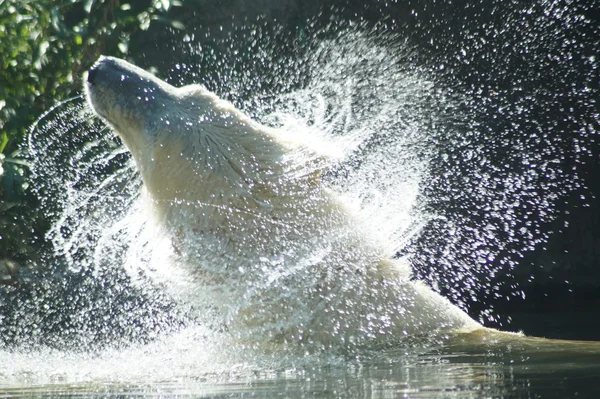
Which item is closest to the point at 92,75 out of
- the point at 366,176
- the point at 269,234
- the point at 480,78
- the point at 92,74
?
the point at 92,74

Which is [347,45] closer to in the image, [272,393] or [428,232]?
[428,232]

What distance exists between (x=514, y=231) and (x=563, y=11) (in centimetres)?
205

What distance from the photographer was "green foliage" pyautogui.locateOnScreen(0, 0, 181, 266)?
5363 millimetres

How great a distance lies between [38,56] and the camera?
5422mm

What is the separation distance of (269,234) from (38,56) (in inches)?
130

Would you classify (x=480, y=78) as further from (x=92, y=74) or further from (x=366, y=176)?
(x=92, y=74)

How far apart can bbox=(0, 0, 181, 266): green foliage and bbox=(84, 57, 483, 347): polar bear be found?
95.7 inches

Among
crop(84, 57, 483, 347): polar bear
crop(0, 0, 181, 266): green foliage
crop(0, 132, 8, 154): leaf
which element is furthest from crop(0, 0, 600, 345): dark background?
crop(84, 57, 483, 347): polar bear

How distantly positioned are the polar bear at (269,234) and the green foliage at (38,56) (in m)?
2.43

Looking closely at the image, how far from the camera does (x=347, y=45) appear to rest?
7004 millimetres

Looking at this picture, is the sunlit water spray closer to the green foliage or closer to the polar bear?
the green foliage

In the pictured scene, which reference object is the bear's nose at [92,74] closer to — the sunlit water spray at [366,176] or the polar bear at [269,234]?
the polar bear at [269,234]

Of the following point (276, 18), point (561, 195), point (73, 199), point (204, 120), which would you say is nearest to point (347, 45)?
point (276, 18)

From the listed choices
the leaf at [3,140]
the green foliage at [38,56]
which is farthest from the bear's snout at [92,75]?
the leaf at [3,140]
